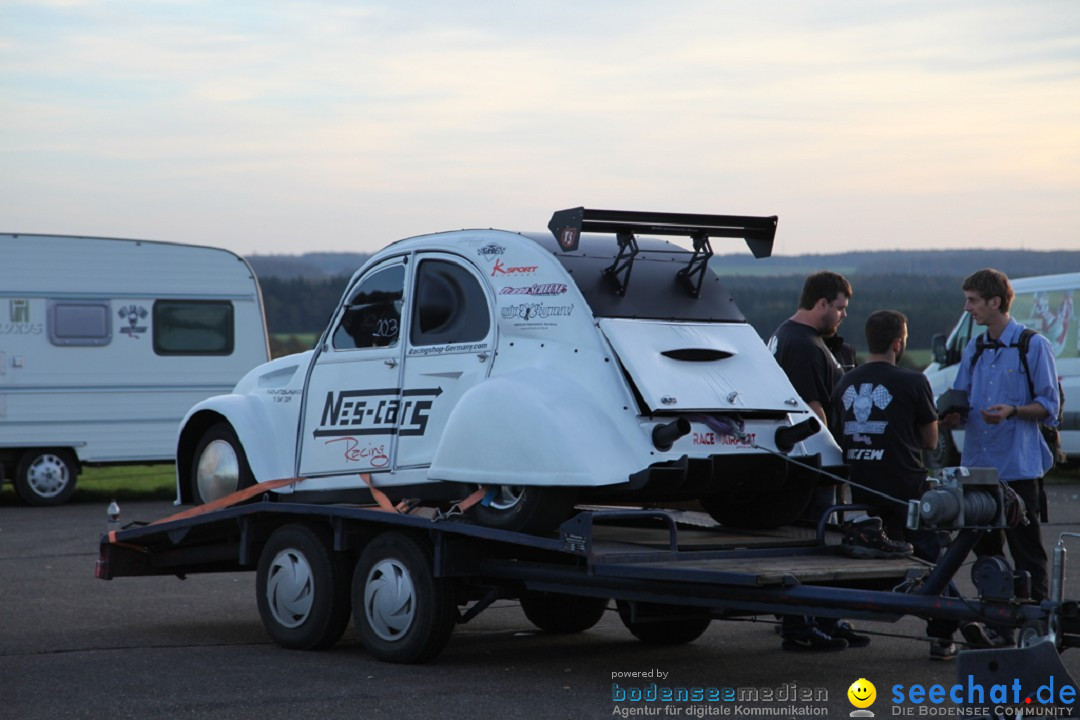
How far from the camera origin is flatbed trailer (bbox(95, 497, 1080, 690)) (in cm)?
638

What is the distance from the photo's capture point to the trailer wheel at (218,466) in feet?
32.3

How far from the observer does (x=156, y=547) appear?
10.3 metres

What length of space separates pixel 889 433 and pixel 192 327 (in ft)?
45.7

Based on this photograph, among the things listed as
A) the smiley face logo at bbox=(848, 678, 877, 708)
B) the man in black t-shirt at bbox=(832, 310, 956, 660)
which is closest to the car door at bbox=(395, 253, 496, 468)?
the man in black t-shirt at bbox=(832, 310, 956, 660)

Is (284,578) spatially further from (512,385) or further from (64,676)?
(512,385)

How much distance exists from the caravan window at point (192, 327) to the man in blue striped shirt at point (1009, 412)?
1387cm

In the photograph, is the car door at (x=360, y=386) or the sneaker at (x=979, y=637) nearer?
the sneaker at (x=979, y=637)

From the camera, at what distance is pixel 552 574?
770 cm

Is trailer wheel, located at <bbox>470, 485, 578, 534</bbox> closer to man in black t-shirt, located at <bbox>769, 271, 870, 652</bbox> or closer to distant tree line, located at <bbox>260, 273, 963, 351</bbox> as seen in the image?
man in black t-shirt, located at <bbox>769, 271, 870, 652</bbox>

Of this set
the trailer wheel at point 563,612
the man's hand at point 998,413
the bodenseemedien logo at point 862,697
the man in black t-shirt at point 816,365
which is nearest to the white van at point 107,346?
the trailer wheel at point 563,612

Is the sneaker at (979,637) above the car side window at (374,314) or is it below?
below

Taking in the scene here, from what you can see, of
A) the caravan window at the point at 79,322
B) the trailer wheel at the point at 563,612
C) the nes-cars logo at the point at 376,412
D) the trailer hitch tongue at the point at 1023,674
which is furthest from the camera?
the caravan window at the point at 79,322

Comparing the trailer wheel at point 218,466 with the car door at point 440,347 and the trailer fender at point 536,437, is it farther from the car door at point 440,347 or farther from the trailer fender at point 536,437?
the trailer fender at point 536,437

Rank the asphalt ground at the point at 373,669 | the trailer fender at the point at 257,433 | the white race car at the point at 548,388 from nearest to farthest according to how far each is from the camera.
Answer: the asphalt ground at the point at 373,669 → the white race car at the point at 548,388 → the trailer fender at the point at 257,433
